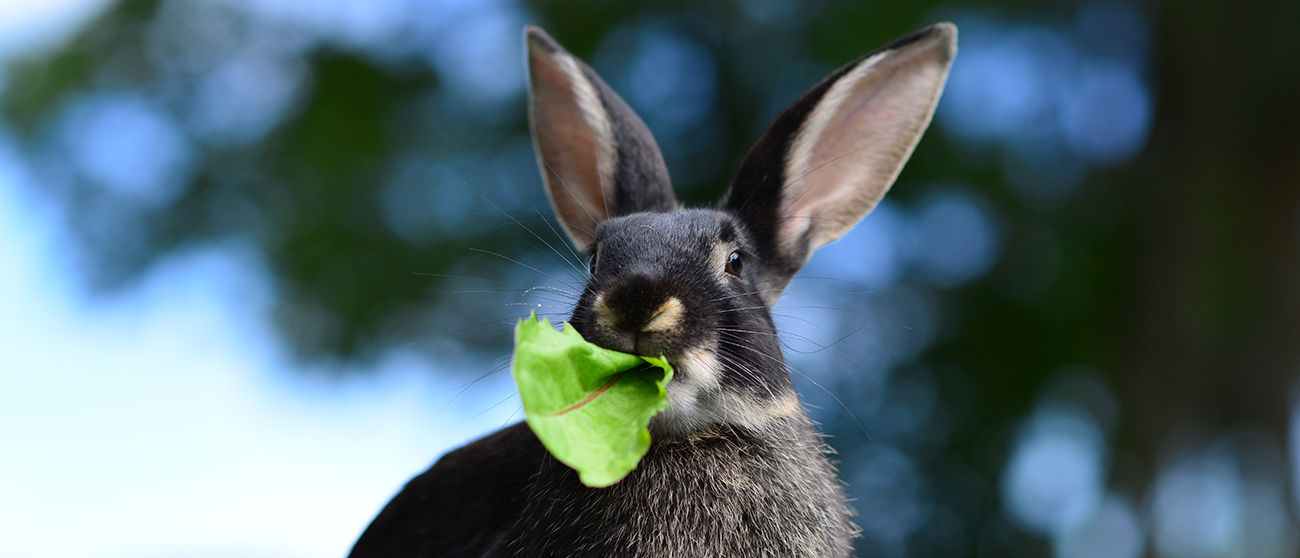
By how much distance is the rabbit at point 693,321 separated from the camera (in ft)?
7.50

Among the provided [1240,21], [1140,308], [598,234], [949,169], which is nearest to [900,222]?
[949,169]

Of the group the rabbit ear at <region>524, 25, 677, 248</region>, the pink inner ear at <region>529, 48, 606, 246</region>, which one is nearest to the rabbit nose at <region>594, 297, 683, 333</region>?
the rabbit ear at <region>524, 25, 677, 248</region>

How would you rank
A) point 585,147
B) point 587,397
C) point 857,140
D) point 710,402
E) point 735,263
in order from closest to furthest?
point 587,397 → point 710,402 → point 735,263 → point 857,140 → point 585,147

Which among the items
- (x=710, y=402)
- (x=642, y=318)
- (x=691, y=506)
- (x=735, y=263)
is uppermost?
(x=642, y=318)

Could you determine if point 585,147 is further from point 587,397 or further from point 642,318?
point 587,397

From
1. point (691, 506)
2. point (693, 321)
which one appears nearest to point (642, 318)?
point (693, 321)

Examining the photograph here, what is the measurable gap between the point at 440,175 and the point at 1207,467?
27.1 feet

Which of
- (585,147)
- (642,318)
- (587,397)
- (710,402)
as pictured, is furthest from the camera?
(585,147)

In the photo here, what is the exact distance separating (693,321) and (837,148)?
126 cm

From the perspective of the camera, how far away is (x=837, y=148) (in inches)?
124

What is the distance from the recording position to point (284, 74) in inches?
368

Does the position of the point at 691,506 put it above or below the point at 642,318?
below

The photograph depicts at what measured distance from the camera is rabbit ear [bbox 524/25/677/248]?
307cm

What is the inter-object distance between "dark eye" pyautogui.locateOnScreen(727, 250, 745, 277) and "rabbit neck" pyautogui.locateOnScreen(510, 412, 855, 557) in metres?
0.45
